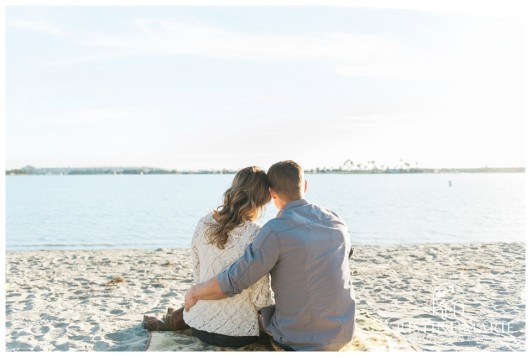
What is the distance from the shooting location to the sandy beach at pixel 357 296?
16.8 feet

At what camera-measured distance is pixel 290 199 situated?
3.72 m

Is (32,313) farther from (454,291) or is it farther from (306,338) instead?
(454,291)

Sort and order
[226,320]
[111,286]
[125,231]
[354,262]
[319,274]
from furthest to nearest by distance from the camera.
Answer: [125,231]
[354,262]
[111,286]
[226,320]
[319,274]

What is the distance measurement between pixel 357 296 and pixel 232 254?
3.35m

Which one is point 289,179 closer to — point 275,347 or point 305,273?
point 305,273

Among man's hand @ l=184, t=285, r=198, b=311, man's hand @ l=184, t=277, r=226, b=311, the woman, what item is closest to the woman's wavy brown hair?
the woman

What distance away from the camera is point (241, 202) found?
3947 mm

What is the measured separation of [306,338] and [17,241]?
16086 millimetres

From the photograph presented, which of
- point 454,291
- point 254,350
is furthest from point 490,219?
point 254,350

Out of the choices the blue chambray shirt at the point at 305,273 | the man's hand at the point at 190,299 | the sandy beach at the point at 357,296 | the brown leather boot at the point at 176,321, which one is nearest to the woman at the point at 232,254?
the man's hand at the point at 190,299

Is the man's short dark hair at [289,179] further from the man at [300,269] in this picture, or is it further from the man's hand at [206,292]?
the man's hand at [206,292]

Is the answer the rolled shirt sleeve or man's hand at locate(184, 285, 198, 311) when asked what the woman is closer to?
man's hand at locate(184, 285, 198, 311)

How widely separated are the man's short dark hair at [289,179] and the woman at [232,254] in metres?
0.20

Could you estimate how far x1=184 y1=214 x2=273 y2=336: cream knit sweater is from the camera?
13.2ft
